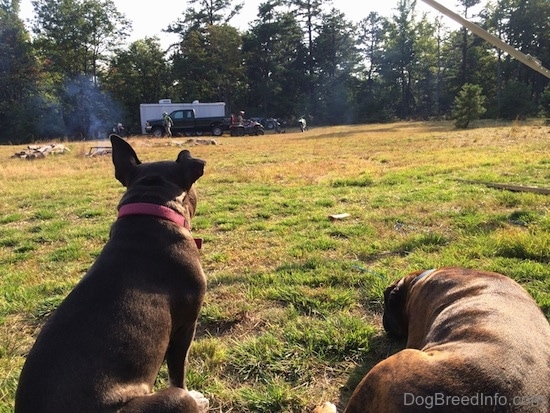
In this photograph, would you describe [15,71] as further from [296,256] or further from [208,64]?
[296,256]

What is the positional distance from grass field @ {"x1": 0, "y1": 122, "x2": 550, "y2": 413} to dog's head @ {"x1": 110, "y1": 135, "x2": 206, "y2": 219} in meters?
1.08

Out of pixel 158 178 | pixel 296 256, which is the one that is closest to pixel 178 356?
pixel 158 178

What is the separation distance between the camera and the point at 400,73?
58844mm

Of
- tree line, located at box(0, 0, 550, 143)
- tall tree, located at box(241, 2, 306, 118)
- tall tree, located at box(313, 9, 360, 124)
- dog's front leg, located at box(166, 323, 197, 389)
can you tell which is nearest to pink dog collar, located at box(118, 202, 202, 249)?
dog's front leg, located at box(166, 323, 197, 389)

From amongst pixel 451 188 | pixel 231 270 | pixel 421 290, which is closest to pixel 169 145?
pixel 451 188

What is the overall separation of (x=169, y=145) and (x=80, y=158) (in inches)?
234

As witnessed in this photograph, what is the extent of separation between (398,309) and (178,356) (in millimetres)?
1549

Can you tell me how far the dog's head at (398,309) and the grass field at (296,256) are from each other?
0.31 feet

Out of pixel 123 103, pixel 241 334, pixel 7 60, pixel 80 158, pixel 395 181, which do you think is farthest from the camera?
pixel 123 103

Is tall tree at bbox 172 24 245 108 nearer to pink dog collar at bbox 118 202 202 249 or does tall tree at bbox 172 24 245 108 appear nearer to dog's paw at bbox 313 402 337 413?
pink dog collar at bbox 118 202 202 249

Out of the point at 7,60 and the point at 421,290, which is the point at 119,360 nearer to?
the point at 421,290

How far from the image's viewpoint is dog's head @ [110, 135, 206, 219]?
2.64 m

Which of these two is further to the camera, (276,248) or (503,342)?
(276,248)

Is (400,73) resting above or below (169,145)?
above
